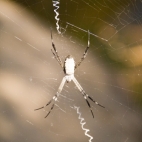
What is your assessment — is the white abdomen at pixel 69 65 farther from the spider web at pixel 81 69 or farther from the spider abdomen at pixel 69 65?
the spider web at pixel 81 69

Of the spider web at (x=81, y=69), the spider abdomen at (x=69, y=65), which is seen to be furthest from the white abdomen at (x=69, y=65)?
the spider web at (x=81, y=69)

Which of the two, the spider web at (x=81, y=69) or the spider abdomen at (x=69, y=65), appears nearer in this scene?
the spider abdomen at (x=69, y=65)

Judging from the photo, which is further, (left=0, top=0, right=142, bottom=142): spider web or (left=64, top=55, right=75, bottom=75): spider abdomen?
(left=0, top=0, right=142, bottom=142): spider web

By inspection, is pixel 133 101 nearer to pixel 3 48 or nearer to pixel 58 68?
pixel 58 68

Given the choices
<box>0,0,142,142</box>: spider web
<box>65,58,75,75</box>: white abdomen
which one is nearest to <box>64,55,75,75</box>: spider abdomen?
<box>65,58,75,75</box>: white abdomen

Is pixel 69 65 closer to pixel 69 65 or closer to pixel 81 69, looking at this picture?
pixel 69 65

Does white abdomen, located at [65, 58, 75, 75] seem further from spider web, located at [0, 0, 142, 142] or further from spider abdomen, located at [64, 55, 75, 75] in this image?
spider web, located at [0, 0, 142, 142]

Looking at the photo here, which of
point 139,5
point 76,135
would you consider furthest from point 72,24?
point 76,135

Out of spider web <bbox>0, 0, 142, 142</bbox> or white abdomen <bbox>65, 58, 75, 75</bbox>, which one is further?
spider web <bbox>0, 0, 142, 142</bbox>

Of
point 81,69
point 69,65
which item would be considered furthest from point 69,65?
point 81,69
